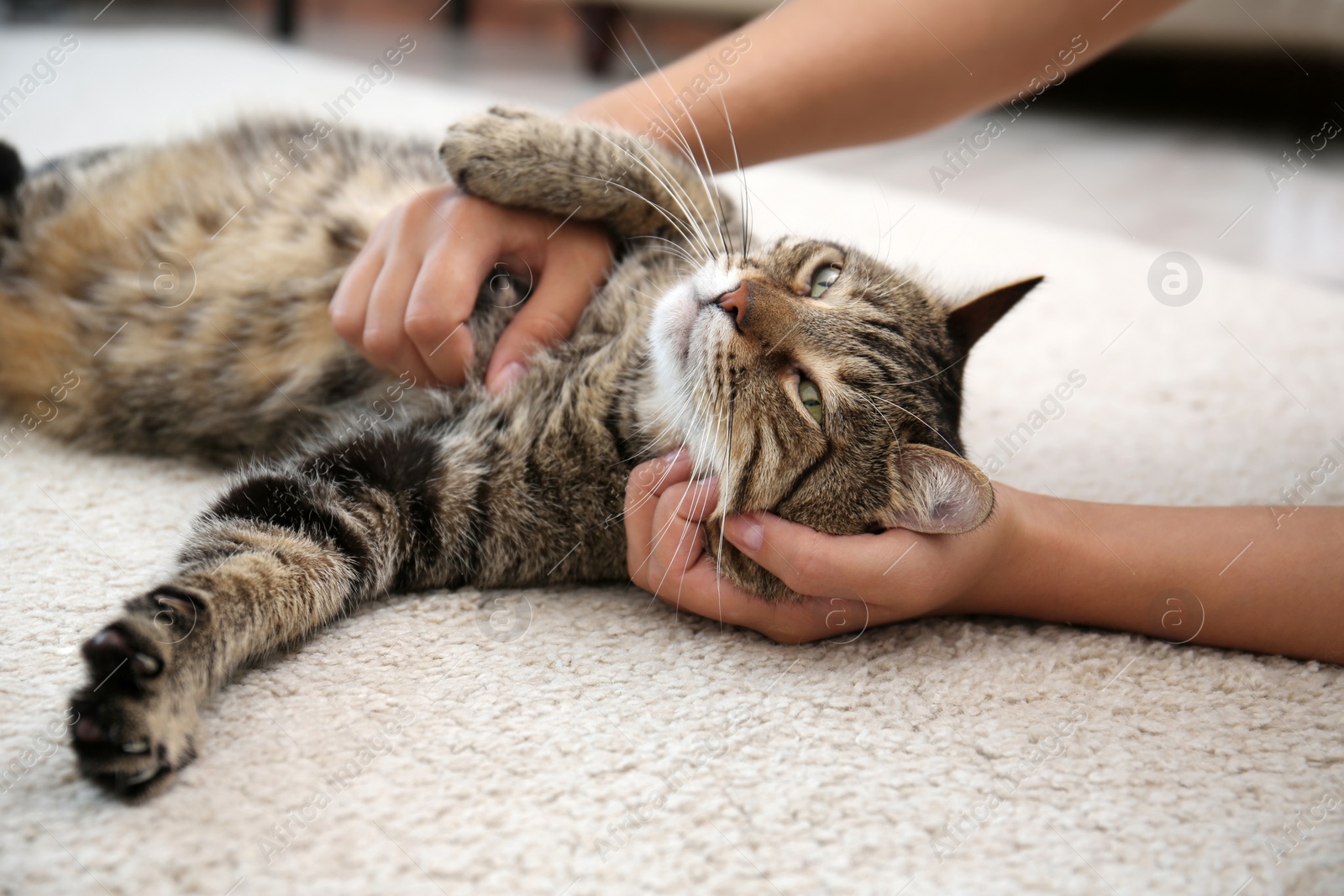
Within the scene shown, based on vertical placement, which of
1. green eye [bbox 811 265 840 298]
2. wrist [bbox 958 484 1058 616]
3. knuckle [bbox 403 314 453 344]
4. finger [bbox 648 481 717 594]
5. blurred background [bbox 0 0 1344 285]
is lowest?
finger [bbox 648 481 717 594]

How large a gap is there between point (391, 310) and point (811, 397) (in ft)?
1.70

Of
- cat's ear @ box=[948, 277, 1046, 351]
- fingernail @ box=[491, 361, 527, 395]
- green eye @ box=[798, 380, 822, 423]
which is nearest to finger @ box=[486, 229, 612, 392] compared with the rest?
fingernail @ box=[491, 361, 527, 395]

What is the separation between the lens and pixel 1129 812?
0.81m

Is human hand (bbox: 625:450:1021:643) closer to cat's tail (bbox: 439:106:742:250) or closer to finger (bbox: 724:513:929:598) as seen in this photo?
finger (bbox: 724:513:929:598)

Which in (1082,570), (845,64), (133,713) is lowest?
(133,713)

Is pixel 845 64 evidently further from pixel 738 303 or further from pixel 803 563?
pixel 803 563

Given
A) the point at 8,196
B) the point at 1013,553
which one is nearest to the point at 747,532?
the point at 1013,553

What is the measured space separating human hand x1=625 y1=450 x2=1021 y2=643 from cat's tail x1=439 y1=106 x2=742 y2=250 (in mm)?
360

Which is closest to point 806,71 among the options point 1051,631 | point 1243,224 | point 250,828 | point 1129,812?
point 1051,631

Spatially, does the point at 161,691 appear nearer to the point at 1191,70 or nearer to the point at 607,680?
the point at 607,680

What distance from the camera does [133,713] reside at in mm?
751

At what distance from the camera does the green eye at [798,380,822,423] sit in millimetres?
1052

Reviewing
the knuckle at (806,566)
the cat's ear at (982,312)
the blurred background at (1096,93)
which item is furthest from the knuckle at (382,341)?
the blurred background at (1096,93)

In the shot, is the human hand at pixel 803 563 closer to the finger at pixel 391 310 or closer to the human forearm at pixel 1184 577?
the human forearm at pixel 1184 577
